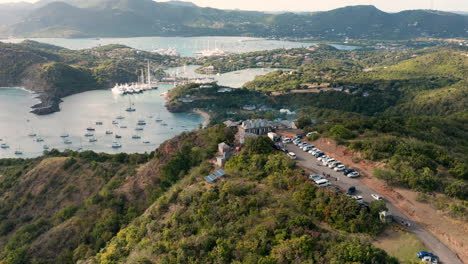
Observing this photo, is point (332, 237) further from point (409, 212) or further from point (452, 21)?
point (452, 21)

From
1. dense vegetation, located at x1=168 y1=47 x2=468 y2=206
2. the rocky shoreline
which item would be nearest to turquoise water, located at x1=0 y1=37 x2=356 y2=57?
dense vegetation, located at x1=168 y1=47 x2=468 y2=206

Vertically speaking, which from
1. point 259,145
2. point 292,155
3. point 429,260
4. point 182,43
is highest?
point 182,43

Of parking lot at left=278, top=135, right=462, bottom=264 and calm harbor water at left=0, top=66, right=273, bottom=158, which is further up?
parking lot at left=278, top=135, right=462, bottom=264

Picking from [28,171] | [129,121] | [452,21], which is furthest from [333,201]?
[452,21]

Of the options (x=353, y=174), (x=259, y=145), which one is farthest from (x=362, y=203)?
(x=259, y=145)

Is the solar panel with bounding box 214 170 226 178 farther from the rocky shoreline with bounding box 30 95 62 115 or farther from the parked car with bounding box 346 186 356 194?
the rocky shoreline with bounding box 30 95 62 115

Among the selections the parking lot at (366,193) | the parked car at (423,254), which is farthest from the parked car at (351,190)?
the parked car at (423,254)

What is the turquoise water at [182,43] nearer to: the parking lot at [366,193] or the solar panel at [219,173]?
the parking lot at [366,193]

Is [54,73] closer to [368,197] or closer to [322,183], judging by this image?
[322,183]
